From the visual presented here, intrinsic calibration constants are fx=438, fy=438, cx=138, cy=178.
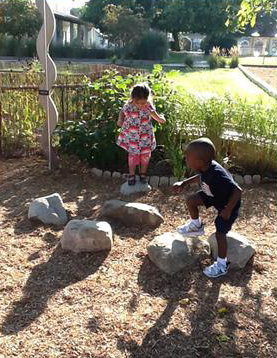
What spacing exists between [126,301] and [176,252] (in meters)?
0.59

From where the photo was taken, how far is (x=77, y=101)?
6.39m

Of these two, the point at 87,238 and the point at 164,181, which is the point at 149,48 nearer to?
the point at 164,181

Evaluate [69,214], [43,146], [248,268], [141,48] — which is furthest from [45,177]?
[141,48]

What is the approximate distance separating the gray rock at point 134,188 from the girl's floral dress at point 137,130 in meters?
0.37

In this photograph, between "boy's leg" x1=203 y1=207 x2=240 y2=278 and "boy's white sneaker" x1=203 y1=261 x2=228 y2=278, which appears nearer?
"boy's leg" x1=203 y1=207 x2=240 y2=278

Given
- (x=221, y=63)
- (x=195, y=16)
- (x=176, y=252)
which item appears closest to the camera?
(x=176, y=252)

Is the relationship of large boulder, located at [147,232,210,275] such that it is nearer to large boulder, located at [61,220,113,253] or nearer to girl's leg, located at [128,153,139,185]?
large boulder, located at [61,220,113,253]

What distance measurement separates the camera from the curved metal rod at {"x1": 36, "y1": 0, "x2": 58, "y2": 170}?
5.27 m

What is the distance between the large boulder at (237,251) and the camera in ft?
10.9

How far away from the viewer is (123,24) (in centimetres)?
3425

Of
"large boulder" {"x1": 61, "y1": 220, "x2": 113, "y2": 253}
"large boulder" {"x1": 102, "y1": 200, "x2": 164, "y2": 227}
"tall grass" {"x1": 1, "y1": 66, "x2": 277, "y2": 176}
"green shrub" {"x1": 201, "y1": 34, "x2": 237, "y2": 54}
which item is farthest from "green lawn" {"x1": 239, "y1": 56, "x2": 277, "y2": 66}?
"large boulder" {"x1": 61, "y1": 220, "x2": 113, "y2": 253}

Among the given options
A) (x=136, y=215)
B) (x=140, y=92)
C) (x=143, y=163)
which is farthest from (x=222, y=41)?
(x=136, y=215)

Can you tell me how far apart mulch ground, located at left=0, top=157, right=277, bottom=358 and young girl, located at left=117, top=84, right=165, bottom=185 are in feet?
3.11

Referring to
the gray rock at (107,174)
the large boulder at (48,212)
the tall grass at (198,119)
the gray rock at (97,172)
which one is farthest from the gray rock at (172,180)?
the large boulder at (48,212)
